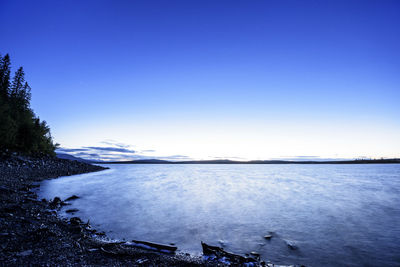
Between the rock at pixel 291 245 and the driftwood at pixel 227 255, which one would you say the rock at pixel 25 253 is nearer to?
the driftwood at pixel 227 255

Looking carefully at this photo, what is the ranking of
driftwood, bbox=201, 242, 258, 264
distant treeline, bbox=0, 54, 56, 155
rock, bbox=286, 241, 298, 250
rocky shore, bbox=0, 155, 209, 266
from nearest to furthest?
rocky shore, bbox=0, 155, 209, 266
driftwood, bbox=201, 242, 258, 264
rock, bbox=286, 241, 298, 250
distant treeline, bbox=0, 54, 56, 155

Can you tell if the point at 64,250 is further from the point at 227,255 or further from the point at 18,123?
the point at 18,123

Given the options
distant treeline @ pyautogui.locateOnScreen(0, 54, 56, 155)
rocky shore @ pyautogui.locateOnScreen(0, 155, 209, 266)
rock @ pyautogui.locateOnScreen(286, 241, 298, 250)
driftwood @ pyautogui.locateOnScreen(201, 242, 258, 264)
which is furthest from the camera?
distant treeline @ pyautogui.locateOnScreen(0, 54, 56, 155)

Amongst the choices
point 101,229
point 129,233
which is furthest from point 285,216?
point 101,229

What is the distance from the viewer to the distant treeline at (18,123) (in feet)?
116

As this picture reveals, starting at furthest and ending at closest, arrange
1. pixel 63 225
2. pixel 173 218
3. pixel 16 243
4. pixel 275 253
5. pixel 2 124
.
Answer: pixel 2 124, pixel 173 218, pixel 63 225, pixel 275 253, pixel 16 243

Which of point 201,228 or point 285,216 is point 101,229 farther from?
point 285,216

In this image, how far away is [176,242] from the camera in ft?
25.0

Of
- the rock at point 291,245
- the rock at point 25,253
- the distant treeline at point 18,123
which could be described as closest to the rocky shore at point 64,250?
the rock at point 25,253

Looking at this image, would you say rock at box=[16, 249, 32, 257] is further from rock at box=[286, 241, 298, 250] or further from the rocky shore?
rock at box=[286, 241, 298, 250]

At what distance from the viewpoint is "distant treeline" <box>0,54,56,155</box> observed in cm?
3544

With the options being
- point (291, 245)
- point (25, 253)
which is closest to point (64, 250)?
point (25, 253)

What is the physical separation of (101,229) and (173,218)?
3.97 meters

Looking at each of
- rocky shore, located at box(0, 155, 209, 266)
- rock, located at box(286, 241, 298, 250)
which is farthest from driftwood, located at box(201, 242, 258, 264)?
rock, located at box(286, 241, 298, 250)
